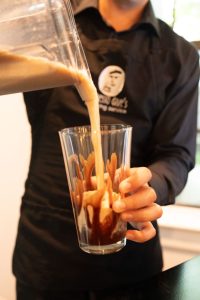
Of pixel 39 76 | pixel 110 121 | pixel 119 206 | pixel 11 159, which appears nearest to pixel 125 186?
pixel 119 206

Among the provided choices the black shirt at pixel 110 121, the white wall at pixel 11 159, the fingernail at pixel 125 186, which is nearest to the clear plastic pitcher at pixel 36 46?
the fingernail at pixel 125 186

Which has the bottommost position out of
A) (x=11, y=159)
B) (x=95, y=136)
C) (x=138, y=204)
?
(x=11, y=159)

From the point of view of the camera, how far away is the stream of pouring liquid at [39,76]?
47 centimetres

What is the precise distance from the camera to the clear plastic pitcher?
47 centimetres

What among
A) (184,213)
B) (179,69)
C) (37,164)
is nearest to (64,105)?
(37,164)

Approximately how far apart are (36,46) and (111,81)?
37 cm

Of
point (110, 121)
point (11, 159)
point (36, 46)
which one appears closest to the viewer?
point (36, 46)

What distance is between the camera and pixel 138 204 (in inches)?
22.3

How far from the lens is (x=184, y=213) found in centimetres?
138

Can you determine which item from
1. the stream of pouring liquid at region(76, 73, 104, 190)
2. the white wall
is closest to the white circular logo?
the stream of pouring liquid at region(76, 73, 104, 190)

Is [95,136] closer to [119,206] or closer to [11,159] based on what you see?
[119,206]

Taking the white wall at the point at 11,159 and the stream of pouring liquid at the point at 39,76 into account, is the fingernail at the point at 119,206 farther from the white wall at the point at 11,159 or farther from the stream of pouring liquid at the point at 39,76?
the white wall at the point at 11,159

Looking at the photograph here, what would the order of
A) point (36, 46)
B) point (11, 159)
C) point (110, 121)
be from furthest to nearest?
point (11, 159), point (110, 121), point (36, 46)

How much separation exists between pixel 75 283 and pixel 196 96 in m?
0.45
